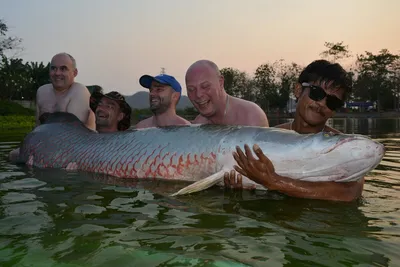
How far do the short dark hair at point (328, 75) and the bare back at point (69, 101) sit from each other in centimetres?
424

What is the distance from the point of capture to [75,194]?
4.18 metres

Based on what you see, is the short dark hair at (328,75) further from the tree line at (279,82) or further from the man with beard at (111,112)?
the tree line at (279,82)

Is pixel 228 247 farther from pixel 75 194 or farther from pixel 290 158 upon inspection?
pixel 75 194

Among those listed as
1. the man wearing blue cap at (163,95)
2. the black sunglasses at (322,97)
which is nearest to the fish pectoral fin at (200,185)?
the black sunglasses at (322,97)

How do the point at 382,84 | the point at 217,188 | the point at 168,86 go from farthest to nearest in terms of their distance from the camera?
the point at 382,84, the point at 168,86, the point at 217,188

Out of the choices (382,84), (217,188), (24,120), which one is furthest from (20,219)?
(382,84)

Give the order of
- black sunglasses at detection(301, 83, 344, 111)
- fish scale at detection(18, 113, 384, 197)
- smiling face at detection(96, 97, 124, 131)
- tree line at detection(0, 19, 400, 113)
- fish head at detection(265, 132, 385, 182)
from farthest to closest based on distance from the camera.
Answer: tree line at detection(0, 19, 400, 113)
smiling face at detection(96, 97, 124, 131)
black sunglasses at detection(301, 83, 344, 111)
fish scale at detection(18, 113, 384, 197)
fish head at detection(265, 132, 385, 182)

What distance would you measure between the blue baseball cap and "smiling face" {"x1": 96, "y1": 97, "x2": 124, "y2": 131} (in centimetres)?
56

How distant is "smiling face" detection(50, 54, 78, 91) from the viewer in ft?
23.8

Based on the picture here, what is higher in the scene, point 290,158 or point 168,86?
point 168,86

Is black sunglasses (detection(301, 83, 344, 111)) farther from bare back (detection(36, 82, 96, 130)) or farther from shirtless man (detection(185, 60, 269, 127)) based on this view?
bare back (detection(36, 82, 96, 130))

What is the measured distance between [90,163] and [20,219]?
2.28m

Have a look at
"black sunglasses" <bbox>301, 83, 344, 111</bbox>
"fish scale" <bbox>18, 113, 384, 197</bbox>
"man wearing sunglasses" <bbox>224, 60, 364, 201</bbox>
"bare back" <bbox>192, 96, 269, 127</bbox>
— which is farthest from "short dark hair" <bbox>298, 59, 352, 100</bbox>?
"bare back" <bbox>192, 96, 269, 127</bbox>

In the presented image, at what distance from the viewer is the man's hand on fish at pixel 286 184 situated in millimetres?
3777
